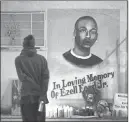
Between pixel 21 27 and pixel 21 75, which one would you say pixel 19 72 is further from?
pixel 21 27

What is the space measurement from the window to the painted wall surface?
0.24 ft

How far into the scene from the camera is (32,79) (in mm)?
2914

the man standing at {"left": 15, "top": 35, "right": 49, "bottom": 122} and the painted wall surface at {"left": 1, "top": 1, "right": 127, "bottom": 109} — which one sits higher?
the painted wall surface at {"left": 1, "top": 1, "right": 127, "bottom": 109}

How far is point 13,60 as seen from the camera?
9.64 feet

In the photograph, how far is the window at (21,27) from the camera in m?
2.94

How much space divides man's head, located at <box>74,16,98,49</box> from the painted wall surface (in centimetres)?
4

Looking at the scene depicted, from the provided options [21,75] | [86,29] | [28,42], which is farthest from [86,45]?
[21,75]

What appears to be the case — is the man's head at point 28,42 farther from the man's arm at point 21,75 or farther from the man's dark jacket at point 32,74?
the man's arm at point 21,75

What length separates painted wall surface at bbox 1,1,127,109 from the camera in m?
2.93

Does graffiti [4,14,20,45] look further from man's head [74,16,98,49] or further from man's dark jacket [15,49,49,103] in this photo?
man's head [74,16,98,49]

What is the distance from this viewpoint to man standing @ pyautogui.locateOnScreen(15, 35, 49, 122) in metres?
2.90

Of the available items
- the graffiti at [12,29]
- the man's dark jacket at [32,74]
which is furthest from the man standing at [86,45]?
the graffiti at [12,29]

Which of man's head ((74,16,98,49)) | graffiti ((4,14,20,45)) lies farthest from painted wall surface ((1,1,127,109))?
graffiti ((4,14,20,45))

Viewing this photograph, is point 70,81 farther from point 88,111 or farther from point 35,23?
point 35,23
